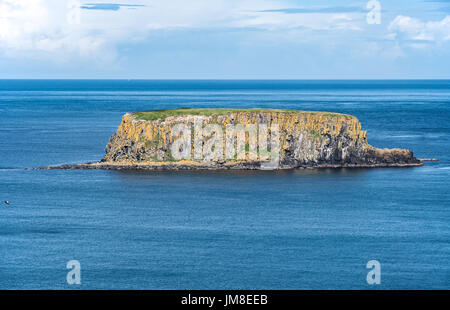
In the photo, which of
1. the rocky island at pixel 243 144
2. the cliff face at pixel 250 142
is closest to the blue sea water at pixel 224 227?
the rocky island at pixel 243 144

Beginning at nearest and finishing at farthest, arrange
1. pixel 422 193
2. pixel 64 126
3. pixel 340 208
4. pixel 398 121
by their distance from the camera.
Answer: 1. pixel 340 208
2. pixel 422 193
3. pixel 64 126
4. pixel 398 121

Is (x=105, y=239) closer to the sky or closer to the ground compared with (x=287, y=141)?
closer to the ground

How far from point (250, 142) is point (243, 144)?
1.15m

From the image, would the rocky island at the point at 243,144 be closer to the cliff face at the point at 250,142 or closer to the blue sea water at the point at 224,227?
the cliff face at the point at 250,142

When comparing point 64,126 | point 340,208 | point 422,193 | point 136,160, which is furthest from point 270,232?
point 64,126

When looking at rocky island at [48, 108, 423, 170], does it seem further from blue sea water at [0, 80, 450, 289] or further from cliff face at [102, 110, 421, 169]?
blue sea water at [0, 80, 450, 289]

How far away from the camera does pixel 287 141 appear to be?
117m

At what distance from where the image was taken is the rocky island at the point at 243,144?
11675 centimetres

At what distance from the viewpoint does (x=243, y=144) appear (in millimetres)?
117250

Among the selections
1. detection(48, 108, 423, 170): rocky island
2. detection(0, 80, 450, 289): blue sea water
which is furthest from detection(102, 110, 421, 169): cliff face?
detection(0, 80, 450, 289): blue sea water

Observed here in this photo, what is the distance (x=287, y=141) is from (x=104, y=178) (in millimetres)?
29598

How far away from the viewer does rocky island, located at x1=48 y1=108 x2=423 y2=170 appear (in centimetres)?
11675
